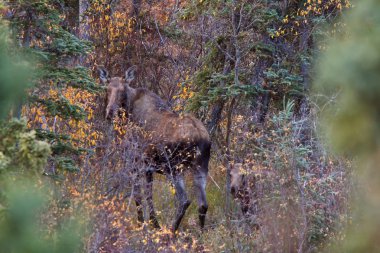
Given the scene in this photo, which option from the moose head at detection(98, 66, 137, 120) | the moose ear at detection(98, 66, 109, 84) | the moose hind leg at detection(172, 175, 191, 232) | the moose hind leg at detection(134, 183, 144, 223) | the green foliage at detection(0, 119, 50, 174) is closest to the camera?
the green foliage at detection(0, 119, 50, 174)

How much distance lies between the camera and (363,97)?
2609mm

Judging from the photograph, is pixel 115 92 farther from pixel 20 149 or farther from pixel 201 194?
pixel 20 149

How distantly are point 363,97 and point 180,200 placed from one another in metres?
9.47

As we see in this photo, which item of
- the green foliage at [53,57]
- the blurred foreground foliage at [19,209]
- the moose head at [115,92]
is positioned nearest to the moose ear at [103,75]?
the moose head at [115,92]

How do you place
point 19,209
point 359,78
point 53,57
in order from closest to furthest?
1. point 359,78
2. point 19,209
3. point 53,57

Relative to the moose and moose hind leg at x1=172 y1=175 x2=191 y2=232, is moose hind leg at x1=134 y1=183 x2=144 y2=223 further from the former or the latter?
moose hind leg at x1=172 y1=175 x2=191 y2=232

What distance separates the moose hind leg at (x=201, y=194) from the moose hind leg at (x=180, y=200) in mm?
208

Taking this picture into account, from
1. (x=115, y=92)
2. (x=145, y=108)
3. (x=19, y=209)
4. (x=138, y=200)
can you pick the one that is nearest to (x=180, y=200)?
(x=138, y=200)

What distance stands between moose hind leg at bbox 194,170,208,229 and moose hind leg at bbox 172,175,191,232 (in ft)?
0.68

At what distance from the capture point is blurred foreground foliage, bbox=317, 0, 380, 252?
2.57 meters

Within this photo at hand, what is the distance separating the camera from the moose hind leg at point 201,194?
11898 millimetres

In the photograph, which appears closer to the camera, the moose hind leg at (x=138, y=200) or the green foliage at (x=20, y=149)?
the green foliage at (x=20, y=149)

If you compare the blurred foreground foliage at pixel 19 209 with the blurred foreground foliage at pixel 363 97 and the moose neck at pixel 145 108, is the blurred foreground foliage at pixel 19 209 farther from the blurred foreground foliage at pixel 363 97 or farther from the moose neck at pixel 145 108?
the moose neck at pixel 145 108

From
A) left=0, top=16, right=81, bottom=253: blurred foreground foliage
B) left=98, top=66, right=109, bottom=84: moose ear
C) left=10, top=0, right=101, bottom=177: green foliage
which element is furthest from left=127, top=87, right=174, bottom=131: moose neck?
left=0, top=16, right=81, bottom=253: blurred foreground foliage
